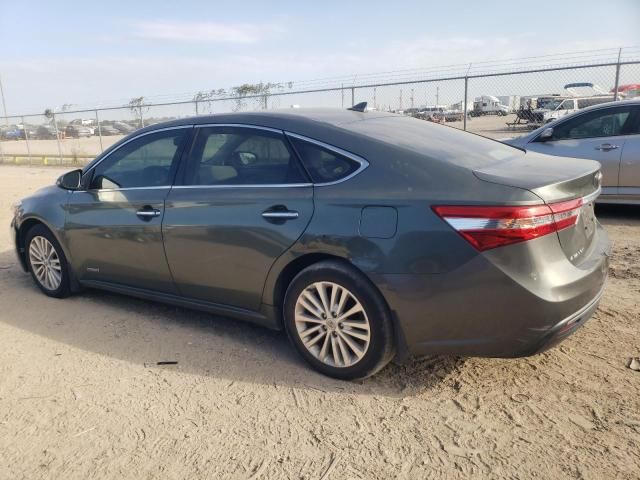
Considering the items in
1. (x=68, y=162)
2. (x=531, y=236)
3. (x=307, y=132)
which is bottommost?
(x=68, y=162)

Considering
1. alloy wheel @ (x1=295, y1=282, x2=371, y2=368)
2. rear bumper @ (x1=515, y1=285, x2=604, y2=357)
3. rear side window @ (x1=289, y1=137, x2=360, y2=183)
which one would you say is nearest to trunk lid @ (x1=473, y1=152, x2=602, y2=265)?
rear bumper @ (x1=515, y1=285, x2=604, y2=357)

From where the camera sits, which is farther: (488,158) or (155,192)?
(155,192)

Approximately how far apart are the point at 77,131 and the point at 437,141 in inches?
914

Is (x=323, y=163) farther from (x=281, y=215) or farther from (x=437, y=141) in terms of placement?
(x=437, y=141)

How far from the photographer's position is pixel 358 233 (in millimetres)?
2982

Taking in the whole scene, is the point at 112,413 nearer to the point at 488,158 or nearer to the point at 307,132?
the point at 307,132

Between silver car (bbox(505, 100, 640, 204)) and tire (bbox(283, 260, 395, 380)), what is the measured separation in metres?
5.07

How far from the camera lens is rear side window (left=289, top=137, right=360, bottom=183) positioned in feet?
10.4

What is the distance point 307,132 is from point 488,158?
1.11 m

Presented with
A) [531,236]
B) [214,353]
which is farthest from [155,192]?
[531,236]

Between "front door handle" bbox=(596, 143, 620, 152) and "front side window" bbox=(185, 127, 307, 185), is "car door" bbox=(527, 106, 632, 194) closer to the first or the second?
"front door handle" bbox=(596, 143, 620, 152)

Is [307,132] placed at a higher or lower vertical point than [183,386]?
higher

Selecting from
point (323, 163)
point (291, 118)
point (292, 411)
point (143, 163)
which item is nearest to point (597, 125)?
point (291, 118)

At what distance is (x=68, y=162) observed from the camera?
68.2 ft
